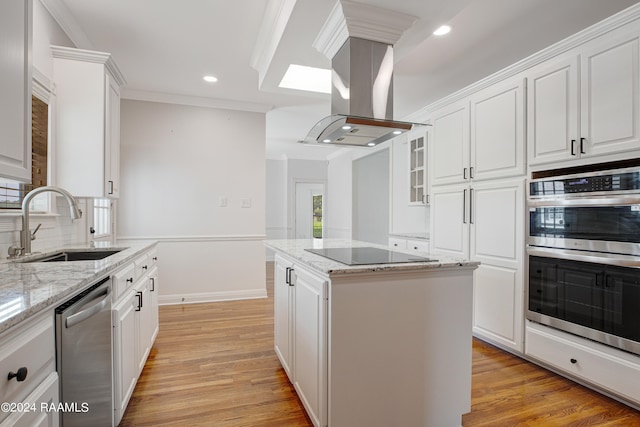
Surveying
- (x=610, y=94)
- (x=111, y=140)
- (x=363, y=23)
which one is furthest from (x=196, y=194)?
(x=610, y=94)

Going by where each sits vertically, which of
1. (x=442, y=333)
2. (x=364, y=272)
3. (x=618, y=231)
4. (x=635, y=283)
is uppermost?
(x=618, y=231)

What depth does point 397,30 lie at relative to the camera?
2.02 m

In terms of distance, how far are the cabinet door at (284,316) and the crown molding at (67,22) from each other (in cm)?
232

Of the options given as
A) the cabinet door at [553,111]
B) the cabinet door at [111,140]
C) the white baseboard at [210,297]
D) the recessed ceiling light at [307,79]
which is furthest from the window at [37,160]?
the cabinet door at [553,111]

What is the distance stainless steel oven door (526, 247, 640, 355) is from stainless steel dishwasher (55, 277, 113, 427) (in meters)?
2.74

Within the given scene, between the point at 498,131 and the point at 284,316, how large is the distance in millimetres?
2267

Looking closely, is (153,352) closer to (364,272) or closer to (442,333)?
(364,272)

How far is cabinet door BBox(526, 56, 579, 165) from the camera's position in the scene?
6.98ft

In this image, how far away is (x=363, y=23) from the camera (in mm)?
1947

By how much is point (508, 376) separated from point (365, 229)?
14.6ft

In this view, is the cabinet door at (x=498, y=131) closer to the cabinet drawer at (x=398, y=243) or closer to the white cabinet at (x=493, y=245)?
the white cabinet at (x=493, y=245)

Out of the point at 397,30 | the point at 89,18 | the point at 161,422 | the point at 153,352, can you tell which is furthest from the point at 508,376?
the point at 89,18

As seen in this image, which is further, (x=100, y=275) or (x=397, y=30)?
(x=397, y=30)

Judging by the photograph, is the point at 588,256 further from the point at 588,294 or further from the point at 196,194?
the point at 196,194
